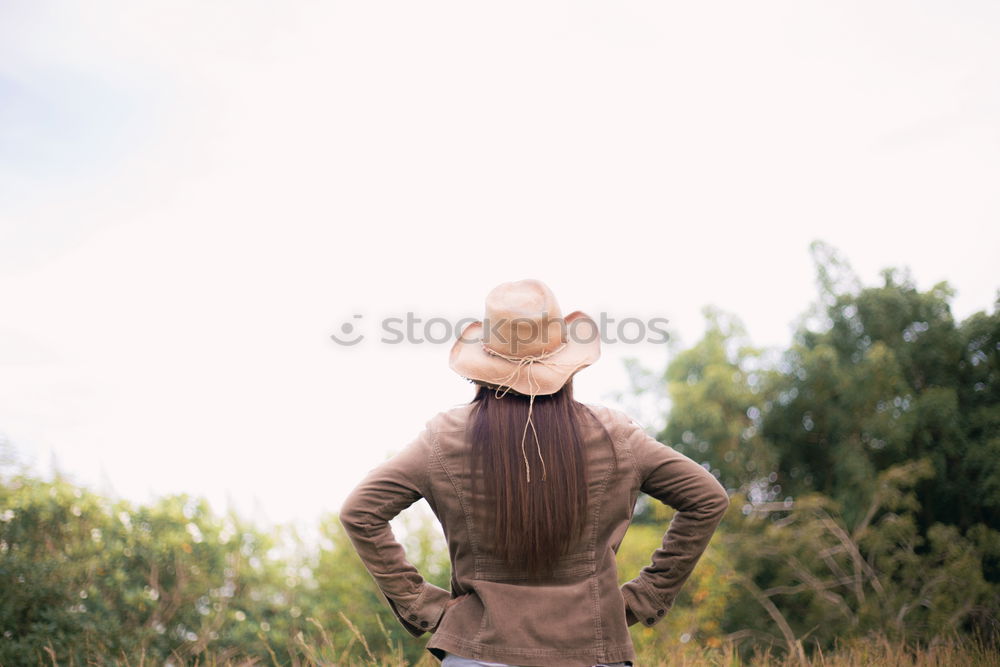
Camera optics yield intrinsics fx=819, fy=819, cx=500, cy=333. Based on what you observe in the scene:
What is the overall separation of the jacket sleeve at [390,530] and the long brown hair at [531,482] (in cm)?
15

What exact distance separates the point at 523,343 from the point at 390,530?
1.78 ft

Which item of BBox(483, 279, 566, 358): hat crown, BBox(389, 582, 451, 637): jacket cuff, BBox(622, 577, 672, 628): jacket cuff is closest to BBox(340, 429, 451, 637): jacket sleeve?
BBox(389, 582, 451, 637): jacket cuff

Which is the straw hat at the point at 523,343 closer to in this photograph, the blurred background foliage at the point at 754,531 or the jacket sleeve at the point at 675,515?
the jacket sleeve at the point at 675,515

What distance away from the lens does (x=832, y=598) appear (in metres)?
9.16

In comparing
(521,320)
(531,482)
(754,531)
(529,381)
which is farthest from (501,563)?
(754,531)

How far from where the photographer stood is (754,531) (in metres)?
10.4

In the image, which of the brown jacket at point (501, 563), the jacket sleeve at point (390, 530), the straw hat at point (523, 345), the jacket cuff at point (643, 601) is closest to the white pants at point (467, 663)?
the brown jacket at point (501, 563)

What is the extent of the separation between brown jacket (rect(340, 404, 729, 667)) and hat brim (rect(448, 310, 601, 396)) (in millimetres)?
110

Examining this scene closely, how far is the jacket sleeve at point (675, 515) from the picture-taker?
6.10 ft

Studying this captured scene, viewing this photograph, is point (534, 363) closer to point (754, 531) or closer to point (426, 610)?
point (426, 610)

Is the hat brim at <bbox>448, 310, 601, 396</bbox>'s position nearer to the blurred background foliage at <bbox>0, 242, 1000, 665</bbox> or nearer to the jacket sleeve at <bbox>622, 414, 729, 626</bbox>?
the jacket sleeve at <bbox>622, 414, 729, 626</bbox>

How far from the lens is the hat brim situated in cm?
182

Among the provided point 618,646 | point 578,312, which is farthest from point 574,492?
point 578,312

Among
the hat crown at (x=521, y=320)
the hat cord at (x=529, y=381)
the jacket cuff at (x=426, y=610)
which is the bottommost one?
the jacket cuff at (x=426, y=610)
